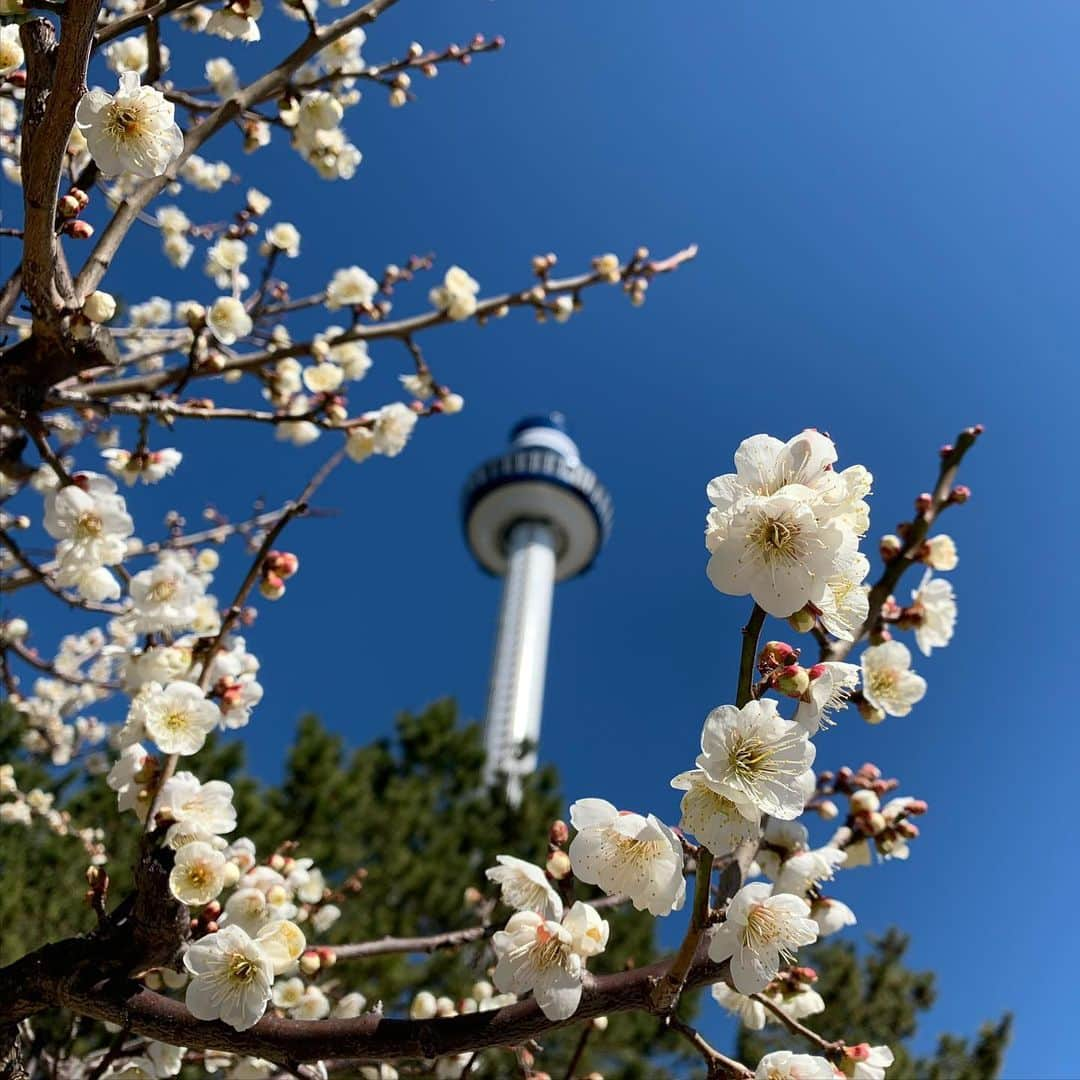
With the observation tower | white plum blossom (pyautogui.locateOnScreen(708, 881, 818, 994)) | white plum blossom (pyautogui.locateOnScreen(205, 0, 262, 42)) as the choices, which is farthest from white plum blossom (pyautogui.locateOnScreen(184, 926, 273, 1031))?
the observation tower

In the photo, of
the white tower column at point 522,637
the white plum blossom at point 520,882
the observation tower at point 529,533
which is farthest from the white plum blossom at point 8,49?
the observation tower at point 529,533

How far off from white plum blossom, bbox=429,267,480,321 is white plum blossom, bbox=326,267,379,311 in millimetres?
252

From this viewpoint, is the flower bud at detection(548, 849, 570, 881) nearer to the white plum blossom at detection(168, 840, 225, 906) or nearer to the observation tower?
the white plum blossom at detection(168, 840, 225, 906)

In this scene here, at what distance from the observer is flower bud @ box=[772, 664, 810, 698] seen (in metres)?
1.06

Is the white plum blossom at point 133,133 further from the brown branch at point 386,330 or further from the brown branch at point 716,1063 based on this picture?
the brown branch at point 716,1063

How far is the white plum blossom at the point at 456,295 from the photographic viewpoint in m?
3.10

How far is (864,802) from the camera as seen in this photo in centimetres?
189

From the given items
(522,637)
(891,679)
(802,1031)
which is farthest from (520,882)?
(522,637)

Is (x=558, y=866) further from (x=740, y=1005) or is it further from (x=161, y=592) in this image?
(x=161, y=592)

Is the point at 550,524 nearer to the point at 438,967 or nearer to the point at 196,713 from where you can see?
the point at 438,967

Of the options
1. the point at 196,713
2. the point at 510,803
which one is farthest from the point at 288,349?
the point at 510,803

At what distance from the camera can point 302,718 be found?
900 cm

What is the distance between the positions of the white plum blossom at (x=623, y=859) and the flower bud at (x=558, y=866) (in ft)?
0.80

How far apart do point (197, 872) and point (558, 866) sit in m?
0.61
